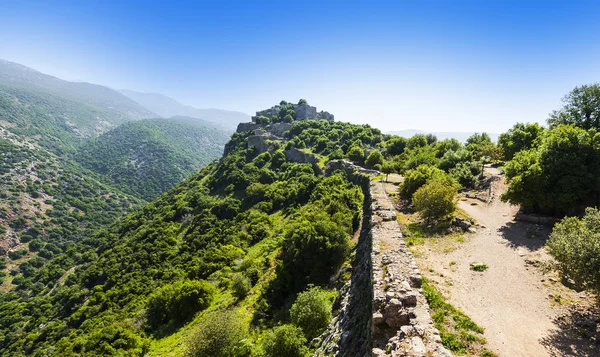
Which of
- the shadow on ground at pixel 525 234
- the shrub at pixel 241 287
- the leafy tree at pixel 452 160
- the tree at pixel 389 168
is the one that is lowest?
the shrub at pixel 241 287

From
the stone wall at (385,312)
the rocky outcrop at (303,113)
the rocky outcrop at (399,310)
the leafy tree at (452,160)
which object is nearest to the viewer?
the rocky outcrop at (399,310)

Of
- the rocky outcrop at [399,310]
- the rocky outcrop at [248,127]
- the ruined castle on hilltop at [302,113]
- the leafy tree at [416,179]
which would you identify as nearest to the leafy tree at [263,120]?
the rocky outcrop at [248,127]

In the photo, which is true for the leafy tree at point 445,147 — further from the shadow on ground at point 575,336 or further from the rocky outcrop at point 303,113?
the rocky outcrop at point 303,113

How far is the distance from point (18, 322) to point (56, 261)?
101 ft

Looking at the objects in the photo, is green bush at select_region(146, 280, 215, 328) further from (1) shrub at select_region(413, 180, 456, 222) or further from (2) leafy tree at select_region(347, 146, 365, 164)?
(2) leafy tree at select_region(347, 146, 365, 164)

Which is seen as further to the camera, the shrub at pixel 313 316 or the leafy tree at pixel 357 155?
the leafy tree at pixel 357 155

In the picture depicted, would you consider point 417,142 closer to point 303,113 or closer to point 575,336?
point 575,336

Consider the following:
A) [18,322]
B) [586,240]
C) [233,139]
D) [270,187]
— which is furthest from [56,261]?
[586,240]

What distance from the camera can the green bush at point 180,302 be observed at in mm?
38531

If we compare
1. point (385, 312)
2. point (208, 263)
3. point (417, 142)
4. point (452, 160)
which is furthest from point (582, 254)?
point (417, 142)

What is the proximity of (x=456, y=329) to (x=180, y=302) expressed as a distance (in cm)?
3767

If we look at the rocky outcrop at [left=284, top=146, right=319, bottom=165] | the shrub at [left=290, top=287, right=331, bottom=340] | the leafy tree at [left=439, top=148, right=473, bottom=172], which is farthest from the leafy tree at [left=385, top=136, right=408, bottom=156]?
the shrub at [left=290, top=287, right=331, bottom=340]

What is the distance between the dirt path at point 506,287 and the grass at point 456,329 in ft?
1.88

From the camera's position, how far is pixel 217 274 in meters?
47.2
